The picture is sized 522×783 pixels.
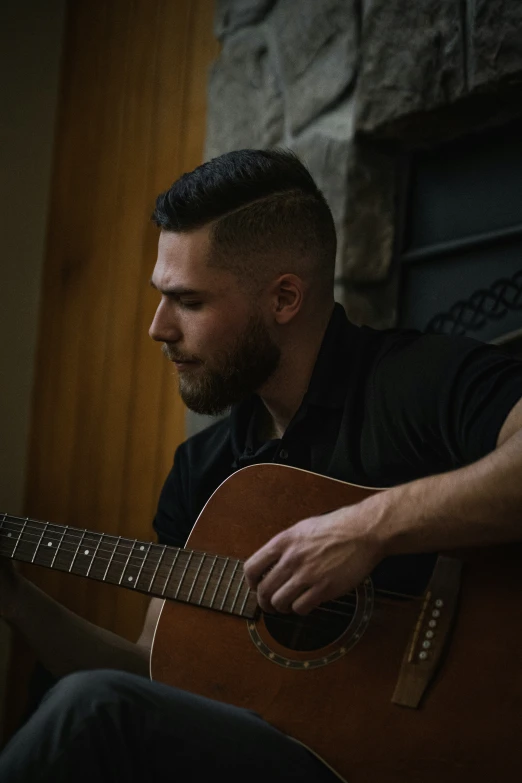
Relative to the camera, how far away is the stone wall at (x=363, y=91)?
4.69 ft

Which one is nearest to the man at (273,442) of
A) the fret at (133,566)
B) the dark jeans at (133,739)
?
the dark jeans at (133,739)

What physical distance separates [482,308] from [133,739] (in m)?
0.97

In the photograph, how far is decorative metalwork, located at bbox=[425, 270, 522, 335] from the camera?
146 cm

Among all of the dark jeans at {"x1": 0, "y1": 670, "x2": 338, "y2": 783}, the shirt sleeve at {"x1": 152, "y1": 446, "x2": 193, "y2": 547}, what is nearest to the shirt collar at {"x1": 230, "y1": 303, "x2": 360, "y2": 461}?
the shirt sleeve at {"x1": 152, "y1": 446, "x2": 193, "y2": 547}

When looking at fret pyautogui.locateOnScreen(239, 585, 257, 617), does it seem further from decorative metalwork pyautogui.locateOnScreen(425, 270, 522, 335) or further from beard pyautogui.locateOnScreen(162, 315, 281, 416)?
decorative metalwork pyautogui.locateOnScreen(425, 270, 522, 335)

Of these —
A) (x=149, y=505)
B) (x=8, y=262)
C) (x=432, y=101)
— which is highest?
(x=432, y=101)

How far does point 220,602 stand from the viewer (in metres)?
1.07

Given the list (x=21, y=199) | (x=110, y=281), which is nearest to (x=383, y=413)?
(x=110, y=281)

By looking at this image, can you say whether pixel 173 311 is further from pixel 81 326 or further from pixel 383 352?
pixel 81 326

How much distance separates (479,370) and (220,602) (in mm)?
432

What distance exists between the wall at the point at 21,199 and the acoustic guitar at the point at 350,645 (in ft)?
3.80

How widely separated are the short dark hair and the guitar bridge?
0.57m

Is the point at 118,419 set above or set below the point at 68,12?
below

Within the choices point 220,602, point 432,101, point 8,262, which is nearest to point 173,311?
point 220,602
